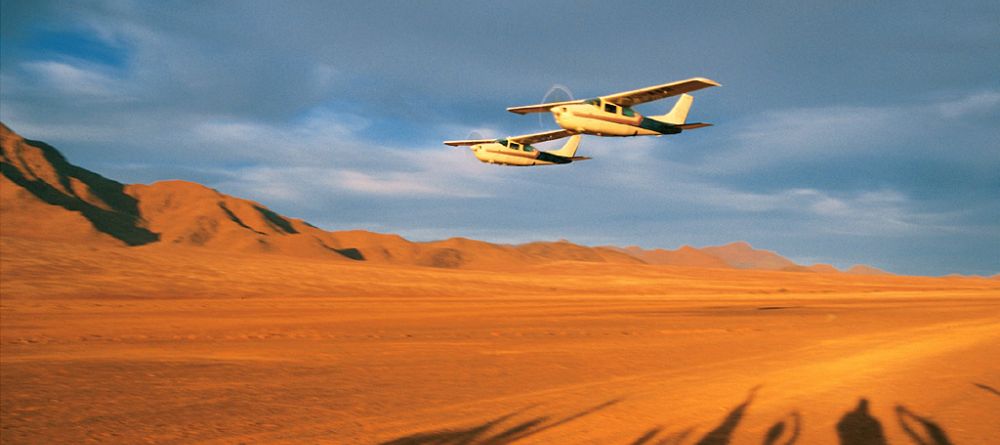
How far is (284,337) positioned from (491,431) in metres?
12.6

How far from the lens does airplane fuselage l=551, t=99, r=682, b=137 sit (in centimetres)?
3900

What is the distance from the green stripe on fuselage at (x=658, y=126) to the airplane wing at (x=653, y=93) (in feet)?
4.01

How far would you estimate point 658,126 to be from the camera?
134 ft

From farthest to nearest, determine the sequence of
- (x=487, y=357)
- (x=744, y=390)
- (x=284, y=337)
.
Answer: (x=284, y=337) → (x=487, y=357) → (x=744, y=390)

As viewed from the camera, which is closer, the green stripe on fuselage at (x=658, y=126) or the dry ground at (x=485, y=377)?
the dry ground at (x=485, y=377)

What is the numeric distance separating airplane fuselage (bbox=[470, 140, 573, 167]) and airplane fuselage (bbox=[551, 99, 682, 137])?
1421 centimetres

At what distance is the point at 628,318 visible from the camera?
28797 mm

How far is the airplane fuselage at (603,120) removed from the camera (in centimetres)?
3900

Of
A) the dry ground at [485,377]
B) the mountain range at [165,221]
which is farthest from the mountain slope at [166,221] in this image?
the dry ground at [485,377]

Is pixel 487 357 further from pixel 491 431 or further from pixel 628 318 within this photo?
pixel 628 318

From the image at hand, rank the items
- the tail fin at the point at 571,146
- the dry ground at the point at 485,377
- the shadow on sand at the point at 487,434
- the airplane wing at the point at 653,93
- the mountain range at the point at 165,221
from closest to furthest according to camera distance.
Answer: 1. the shadow on sand at the point at 487,434
2. the dry ground at the point at 485,377
3. the airplane wing at the point at 653,93
4. the tail fin at the point at 571,146
5. the mountain range at the point at 165,221

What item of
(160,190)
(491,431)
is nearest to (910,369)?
(491,431)

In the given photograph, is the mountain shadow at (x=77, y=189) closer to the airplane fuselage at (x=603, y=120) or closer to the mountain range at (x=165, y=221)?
the mountain range at (x=165, y=221)

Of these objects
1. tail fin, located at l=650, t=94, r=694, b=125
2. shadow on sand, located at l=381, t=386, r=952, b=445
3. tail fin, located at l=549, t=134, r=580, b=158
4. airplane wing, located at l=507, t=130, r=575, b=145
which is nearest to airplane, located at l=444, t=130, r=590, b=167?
airplane wing, located at l=507, t=130, r=575, b=145
